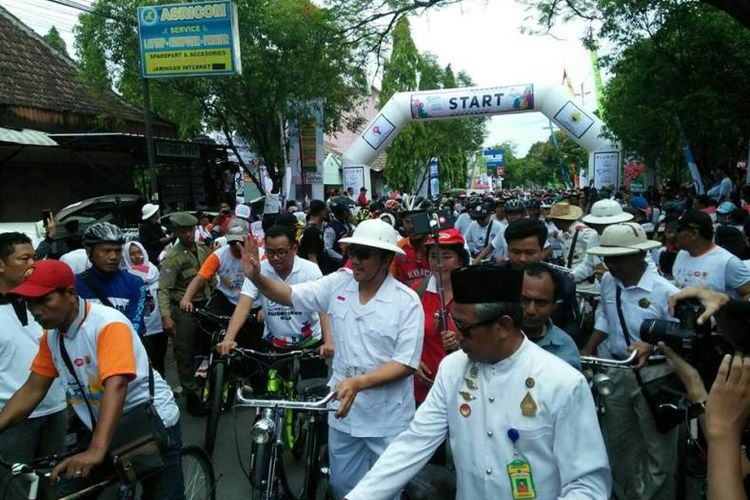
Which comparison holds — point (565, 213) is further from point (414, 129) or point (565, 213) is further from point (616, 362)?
point (414, 129)

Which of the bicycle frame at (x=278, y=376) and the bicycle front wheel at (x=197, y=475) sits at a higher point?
the bicycle frame at (x=278, y=376)

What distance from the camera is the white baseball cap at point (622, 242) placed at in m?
3.94

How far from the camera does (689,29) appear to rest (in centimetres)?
1292

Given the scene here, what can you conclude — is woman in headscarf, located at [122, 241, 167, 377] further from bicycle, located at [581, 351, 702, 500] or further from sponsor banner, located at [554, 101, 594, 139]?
sponsor banner, located at [554, 101, 594, 139]

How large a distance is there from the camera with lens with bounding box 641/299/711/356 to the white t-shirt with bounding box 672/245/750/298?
2.82 m

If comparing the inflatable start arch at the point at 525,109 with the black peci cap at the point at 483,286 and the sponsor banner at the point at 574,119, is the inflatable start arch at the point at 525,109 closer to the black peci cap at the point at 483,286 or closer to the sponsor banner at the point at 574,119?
the sponsor banner at the point at 574,119

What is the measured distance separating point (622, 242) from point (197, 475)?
2.97 metres

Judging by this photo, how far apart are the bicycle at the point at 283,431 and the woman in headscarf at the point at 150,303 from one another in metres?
1.78

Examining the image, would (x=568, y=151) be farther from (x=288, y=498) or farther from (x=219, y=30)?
(x=288, y=498)

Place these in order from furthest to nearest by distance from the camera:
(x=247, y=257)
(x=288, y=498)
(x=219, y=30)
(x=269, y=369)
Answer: (x=219, y=30) → (x=269, y=369) → (x=288, y=498) → (x=247, y=257)

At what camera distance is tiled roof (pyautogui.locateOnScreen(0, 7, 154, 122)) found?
Result: 54.1 feet

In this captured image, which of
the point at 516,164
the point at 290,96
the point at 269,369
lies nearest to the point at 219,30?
the point at 290,96

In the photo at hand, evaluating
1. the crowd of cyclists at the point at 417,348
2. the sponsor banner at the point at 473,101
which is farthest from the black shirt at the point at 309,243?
the sponsor banner at the point at 473,101

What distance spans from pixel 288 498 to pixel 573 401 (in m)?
2.66
